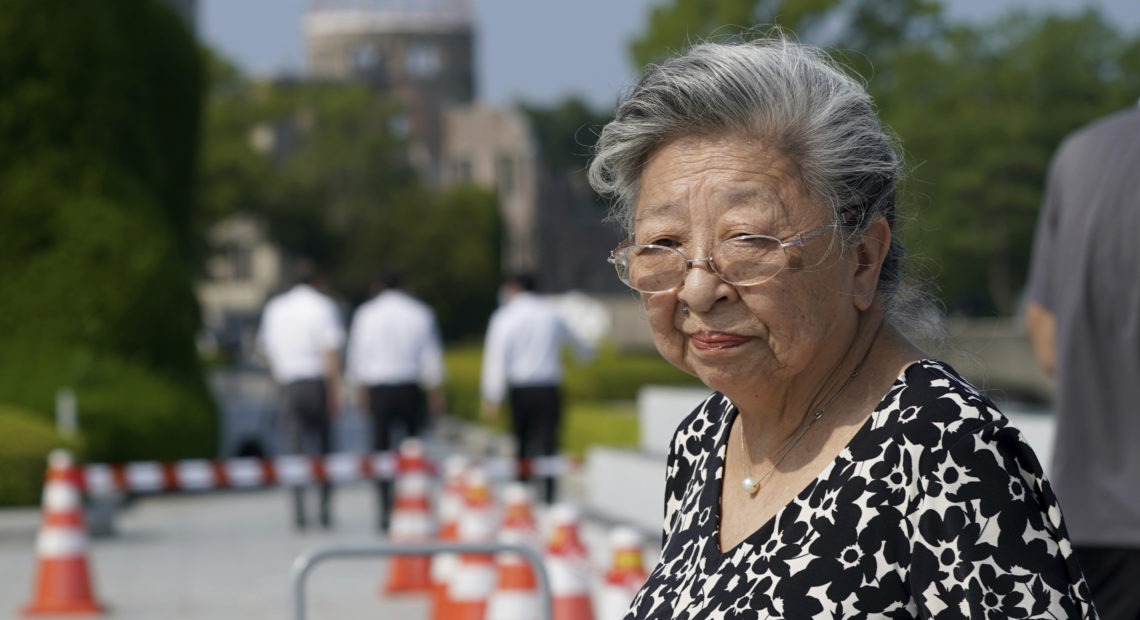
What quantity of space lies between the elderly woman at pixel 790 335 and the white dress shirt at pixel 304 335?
10645 millimetres

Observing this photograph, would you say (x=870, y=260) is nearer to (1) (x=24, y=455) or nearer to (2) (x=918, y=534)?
(2) (x=918, y=534)

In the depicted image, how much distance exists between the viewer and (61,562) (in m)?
9.20

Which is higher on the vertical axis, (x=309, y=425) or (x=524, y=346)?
(x=524, y=346)

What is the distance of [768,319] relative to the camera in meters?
2.37

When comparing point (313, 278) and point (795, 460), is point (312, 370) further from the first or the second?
point (795, 460)

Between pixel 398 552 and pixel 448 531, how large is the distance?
→ 488 cm

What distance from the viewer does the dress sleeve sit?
6.64 ft

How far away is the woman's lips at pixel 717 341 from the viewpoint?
7.89 feet

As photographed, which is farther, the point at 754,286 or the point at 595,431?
the point at 595,431

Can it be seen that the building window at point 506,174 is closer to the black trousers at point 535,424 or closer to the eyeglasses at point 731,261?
the black trousers at point 535,424

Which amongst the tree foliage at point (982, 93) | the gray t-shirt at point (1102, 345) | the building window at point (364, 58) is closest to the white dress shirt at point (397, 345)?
the gray t-shirt at point (1102, 345)

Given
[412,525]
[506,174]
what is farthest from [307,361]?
[506,174]

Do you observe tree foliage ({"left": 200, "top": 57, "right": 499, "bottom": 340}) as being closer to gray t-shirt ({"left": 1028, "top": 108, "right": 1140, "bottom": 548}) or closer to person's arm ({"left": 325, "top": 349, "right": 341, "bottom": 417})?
person's arm ({"left": 325, "top": 349, "right": 341, "bottom": 417})

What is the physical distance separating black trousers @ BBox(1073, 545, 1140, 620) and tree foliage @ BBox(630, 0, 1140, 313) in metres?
45.8
